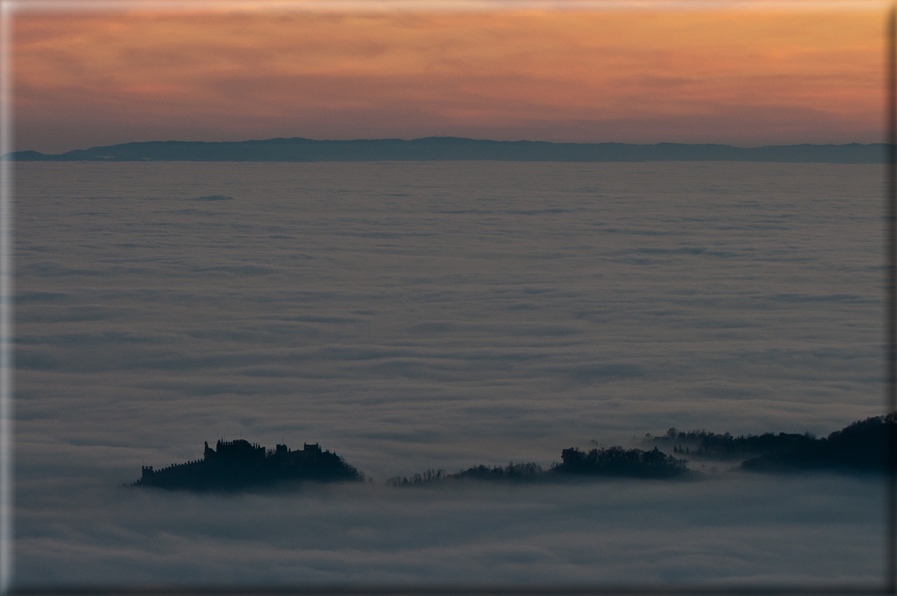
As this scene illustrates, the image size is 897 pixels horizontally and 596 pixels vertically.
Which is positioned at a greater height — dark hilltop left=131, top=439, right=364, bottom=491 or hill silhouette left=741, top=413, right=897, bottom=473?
hill silhouette left=741, top=413, right=897, bottom=473

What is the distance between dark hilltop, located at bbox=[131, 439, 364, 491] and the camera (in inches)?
267

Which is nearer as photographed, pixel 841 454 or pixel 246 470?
pixel 246 470

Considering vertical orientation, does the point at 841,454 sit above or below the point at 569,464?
above

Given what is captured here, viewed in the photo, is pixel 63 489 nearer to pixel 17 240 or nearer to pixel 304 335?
pixel 304 335

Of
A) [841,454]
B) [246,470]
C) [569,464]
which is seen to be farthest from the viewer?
[569,464]

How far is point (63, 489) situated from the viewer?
6.95m

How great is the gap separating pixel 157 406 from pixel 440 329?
829 cm

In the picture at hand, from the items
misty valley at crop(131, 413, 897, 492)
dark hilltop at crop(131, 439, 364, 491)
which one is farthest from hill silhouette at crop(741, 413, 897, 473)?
dark hilltop at crop(131, 439, 364, 491)

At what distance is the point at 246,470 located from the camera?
698cm

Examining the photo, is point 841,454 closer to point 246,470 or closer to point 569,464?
point 569,464

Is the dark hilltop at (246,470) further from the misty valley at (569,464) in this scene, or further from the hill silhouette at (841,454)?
the hill silhouette at (841,454)

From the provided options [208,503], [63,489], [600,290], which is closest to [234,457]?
[208,503]

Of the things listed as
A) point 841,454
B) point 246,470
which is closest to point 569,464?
point 841,454

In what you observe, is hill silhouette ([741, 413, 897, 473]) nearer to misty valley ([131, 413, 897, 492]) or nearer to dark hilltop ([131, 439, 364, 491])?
misty valley ([131, 413, 897, 492])
